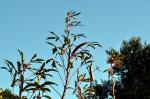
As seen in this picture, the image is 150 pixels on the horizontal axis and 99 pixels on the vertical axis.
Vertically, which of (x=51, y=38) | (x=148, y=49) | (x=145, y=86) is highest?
(x=148, y=49)

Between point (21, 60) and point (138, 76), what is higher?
point (138, 76)

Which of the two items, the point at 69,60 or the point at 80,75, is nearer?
the point at 69,60

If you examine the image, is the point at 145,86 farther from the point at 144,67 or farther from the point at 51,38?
the point at 51,38

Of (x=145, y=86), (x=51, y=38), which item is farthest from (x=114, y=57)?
(x=51, y=38)

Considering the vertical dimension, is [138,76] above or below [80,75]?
above

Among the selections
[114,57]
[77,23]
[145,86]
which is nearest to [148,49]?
[145,86]

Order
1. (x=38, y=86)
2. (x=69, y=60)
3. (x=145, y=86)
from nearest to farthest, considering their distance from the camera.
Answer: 1. (x=38, y=86)
2. (x=69, y=60)
3. (x=145, y=86)

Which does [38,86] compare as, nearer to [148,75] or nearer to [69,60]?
[69,60]

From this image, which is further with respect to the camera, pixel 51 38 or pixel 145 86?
pixel 145 86

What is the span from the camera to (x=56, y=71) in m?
9.73

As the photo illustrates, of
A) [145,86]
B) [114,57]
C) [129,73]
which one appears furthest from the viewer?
[129,73]

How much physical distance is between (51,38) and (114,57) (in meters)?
35.7

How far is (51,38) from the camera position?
10.9m

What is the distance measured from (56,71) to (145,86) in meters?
44.3
